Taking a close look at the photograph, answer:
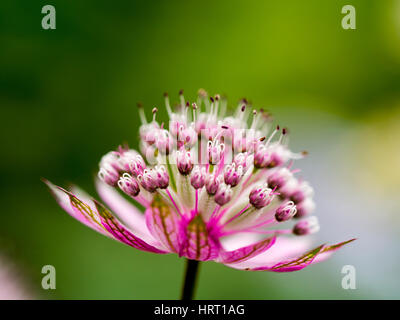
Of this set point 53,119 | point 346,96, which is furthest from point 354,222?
point 53,119

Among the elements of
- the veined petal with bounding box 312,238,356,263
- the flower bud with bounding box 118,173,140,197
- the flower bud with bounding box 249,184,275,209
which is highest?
the flower bud with bounding box 118,173,140,197

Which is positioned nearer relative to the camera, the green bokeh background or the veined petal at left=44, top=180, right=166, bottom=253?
the veined petal at left=44, top=180, right=166, bottom=253

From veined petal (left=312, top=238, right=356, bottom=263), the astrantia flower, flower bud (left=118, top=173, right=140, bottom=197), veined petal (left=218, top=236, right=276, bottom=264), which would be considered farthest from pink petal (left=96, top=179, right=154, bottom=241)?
veined petal (left=312, top=238, right=356, bottom=263)

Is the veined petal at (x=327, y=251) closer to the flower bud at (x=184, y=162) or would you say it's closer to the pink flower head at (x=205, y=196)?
the pink flower head at (x=205, y=196)

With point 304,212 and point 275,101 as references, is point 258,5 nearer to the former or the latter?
point 275,101

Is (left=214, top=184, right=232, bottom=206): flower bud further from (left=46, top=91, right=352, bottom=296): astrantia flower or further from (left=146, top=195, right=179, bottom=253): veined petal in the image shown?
(left=146, top=195, right=179, bottom=253): veined petal

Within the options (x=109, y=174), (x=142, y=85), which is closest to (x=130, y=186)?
(x=109, y=174)

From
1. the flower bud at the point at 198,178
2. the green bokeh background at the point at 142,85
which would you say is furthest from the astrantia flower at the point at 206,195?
the green bokeh background at the point at 142,85

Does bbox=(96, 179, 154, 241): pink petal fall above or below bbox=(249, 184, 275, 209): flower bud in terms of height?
below
